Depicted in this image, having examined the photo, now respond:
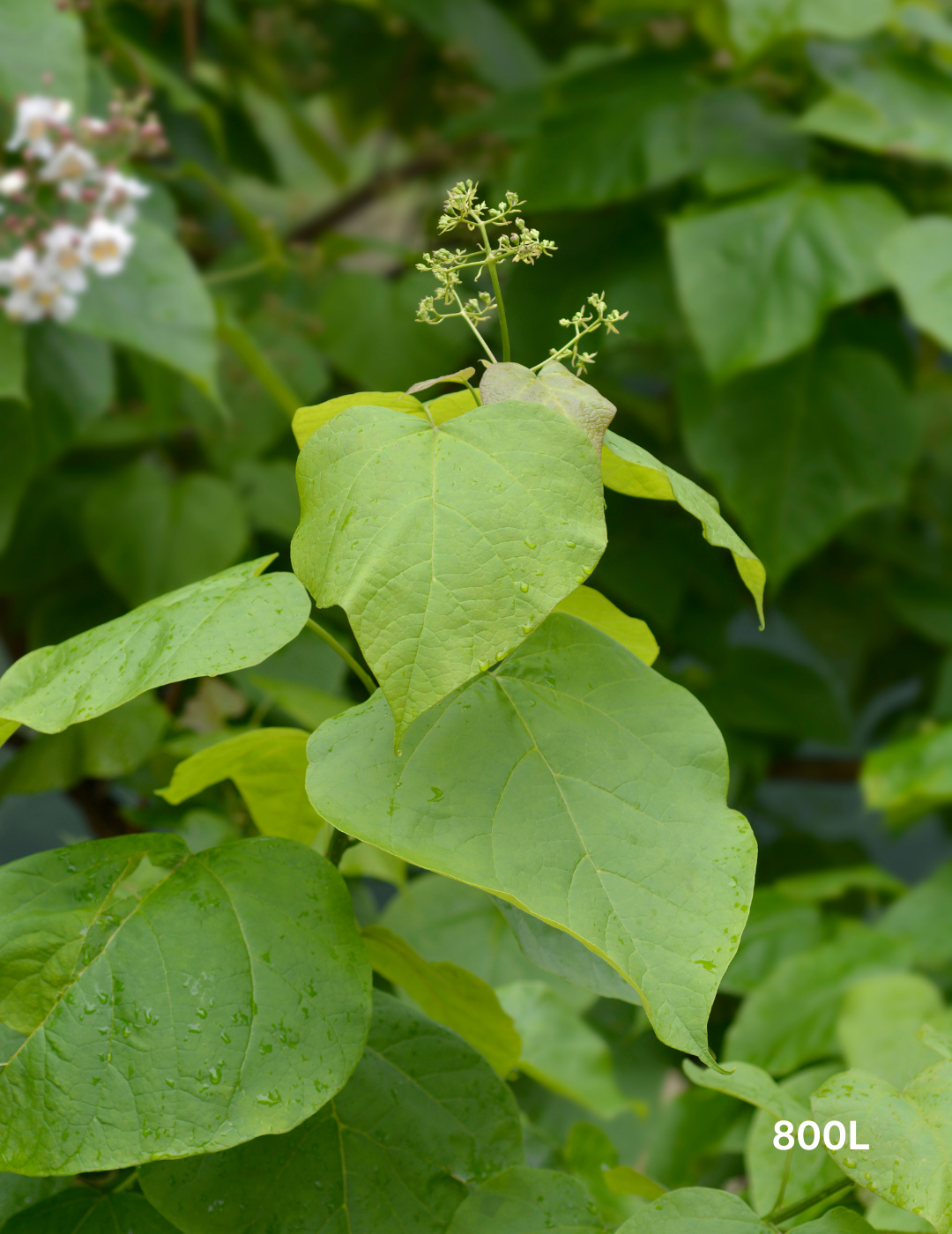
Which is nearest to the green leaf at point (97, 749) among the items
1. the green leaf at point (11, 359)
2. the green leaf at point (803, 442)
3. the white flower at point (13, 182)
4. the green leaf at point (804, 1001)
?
the green leaf at point (11, 359)

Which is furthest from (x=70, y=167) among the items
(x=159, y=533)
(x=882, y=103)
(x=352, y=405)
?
(x=882, y=103)

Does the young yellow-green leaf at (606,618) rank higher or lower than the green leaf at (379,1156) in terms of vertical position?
higher

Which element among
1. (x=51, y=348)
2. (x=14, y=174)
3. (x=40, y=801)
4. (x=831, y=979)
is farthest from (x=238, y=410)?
(x=831, y=979)

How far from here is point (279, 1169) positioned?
328 mm

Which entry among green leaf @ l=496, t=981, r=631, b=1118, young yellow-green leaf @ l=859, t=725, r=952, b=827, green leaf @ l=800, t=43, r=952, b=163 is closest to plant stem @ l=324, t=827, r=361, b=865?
green leaf @ l=496, t=981, r=631, b=1118

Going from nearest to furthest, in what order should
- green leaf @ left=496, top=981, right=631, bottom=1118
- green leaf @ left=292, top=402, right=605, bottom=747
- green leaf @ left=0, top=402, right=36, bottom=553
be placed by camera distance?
green leaf @ left=292, top=402, right=605, bottom=747 → green leaf @ left=496, top=981, right=631, bottom=1118 → green leaf @ left=0, top=402, right=36, bottom=553

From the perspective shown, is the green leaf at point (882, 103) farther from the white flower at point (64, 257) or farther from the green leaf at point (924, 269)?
the white flower at point (64, 257)

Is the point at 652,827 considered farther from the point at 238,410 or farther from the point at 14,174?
the point at 238,410

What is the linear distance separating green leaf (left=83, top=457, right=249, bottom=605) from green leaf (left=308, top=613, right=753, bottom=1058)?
2.02ft

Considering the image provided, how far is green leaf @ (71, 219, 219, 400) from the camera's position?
30.8 inches

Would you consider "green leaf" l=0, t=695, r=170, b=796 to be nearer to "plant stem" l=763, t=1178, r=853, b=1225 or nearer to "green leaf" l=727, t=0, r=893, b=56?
"plant stem" l=763, t=1178, r=853, b=1225

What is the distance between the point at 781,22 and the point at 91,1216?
3.39 feet

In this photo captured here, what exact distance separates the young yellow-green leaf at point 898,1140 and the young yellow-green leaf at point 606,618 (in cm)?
14

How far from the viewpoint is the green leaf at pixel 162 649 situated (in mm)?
290
